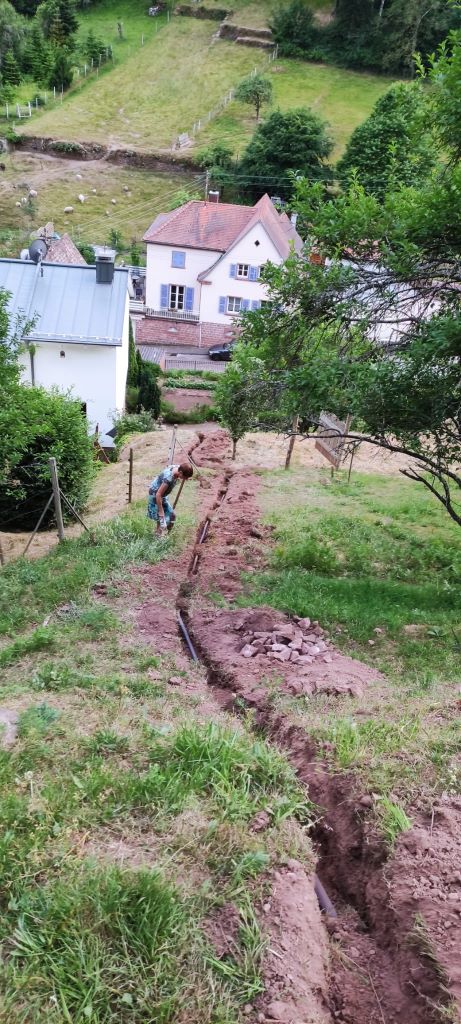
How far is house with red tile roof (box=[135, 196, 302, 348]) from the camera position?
38.9 meters

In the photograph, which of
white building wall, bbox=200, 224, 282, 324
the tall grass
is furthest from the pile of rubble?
white building wall, bbox=200, 224, 282, 324

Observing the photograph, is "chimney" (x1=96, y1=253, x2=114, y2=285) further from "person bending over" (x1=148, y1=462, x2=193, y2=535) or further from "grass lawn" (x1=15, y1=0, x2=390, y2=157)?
"grass lawn" (x1=15, y1=0, x2=390, y2=157)

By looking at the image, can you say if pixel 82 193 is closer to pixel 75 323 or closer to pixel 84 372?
pixel 75 323

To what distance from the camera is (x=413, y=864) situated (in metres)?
4.64

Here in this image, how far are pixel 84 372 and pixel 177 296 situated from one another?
17.9 m

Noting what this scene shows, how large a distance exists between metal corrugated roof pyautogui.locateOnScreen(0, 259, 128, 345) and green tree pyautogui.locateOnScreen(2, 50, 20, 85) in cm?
5720

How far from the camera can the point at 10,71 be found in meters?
68.6

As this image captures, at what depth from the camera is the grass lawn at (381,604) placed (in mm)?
5715

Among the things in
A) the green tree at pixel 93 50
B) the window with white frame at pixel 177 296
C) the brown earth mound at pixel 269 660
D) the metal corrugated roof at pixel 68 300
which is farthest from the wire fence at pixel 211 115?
the brown earth mound at pixel 269 660

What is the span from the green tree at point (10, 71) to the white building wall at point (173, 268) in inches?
1758

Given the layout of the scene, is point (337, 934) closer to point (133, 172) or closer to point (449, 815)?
point (449, 815)

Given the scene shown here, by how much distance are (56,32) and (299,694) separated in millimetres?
92474

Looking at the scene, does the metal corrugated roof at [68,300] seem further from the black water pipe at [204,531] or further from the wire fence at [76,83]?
the wire fence at [76,83]

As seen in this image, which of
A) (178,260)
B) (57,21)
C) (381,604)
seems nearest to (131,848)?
(381,604)
